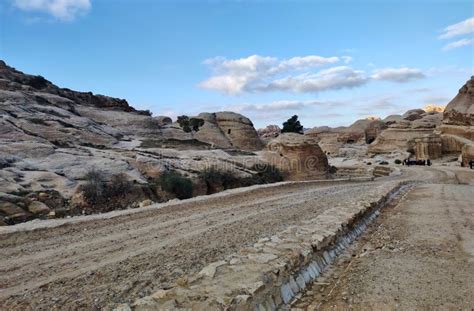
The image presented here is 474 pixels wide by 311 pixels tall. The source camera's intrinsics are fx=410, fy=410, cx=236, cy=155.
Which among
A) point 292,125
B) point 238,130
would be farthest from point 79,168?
point 292,125

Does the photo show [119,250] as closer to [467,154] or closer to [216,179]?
[216,179]

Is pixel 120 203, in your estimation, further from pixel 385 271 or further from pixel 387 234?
pixel 385 271

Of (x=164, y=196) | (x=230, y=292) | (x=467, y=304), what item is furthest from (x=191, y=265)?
(x=164, y=196)

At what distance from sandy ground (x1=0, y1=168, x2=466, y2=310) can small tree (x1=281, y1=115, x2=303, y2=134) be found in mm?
47728

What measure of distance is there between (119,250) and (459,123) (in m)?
44.5

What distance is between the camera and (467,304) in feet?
11.7

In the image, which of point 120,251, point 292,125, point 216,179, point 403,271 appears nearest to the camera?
point 403,271

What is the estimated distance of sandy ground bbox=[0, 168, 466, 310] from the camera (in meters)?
4.24

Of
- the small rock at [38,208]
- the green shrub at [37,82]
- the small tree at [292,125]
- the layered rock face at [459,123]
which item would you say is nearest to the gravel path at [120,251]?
the small rock at [38,208]

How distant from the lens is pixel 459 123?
4272 cm

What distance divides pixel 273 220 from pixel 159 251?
2.91 m

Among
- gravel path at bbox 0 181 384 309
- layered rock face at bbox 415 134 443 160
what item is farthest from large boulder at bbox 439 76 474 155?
gravel path at bbox 0 181 384 309

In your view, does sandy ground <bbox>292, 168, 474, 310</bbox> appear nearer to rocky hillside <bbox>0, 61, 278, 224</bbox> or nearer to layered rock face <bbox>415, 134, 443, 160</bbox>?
rocky hillside <bbox>0, 61, 278, 224</bbox>

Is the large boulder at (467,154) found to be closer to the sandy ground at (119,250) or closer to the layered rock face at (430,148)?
the layered rock face at (430,148)
